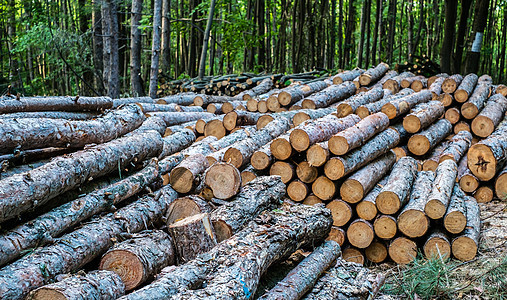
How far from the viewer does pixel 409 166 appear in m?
5.76

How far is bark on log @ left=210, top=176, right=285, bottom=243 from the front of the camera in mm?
3701

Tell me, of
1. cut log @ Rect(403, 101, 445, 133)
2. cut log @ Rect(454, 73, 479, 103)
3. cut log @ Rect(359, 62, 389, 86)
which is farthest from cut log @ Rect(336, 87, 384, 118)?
cut log @ Rect(454, 73, 479, 103)

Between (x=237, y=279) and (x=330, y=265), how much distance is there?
157 cm

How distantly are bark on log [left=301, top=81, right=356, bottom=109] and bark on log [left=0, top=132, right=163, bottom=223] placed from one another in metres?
4.58

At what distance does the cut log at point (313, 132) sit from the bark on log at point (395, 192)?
1.00 meters

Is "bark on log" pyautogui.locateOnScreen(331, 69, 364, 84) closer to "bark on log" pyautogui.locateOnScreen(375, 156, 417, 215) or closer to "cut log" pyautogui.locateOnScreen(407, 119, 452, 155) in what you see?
"cut log" pyautogui.locateOnScreen(407, 119, 452, 155)

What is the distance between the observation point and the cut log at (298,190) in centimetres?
536

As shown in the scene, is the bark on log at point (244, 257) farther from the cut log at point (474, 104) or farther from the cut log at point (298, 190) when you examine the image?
the cut log at point (474, 104)

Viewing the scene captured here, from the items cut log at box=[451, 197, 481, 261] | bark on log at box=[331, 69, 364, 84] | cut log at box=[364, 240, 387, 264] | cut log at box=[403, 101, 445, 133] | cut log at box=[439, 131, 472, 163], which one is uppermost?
bark on log at box=[331, 69, 364, 84]

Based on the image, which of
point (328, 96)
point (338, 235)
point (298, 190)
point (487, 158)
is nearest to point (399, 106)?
point (487, 158)

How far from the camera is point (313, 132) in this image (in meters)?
5.37

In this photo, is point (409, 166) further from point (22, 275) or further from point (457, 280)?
point (22, 275)

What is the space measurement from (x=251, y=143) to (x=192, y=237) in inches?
98.0

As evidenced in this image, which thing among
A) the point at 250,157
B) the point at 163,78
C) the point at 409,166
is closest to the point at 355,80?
the point at 409,166
